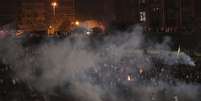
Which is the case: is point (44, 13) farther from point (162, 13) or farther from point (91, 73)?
point (91, 73)

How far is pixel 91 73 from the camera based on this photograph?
968 cm

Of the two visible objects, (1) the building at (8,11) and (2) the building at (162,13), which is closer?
(2) the building at (162,13)

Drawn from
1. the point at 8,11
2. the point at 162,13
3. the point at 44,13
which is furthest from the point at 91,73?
the point at 44,13

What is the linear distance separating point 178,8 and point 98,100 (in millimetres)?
32693

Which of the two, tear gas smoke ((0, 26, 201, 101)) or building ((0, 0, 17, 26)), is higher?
building ((0, 0, 17, 26))

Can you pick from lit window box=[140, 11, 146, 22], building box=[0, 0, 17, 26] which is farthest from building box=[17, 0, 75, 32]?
lit window box=[140, 11, 146, 22]

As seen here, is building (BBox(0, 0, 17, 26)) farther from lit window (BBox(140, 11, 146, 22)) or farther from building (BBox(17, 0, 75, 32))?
lit window (BBox(140, 11, 146, 22))

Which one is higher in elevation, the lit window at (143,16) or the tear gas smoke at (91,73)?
the lit window at (143,16)

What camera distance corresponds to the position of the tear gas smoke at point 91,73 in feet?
29.7

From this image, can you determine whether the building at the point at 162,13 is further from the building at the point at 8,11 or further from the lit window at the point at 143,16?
the building at the point at 8,11

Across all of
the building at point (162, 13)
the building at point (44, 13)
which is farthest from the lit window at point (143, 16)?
the building at point (44, 13)

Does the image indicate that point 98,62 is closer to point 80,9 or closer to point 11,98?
point 11,98

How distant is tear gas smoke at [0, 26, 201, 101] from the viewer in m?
9.05

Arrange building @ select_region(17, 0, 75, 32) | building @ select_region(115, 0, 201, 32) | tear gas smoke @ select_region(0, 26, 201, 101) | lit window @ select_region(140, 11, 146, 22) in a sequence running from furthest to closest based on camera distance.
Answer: building @ select_region(17, 0, 75, 32), lit window @ select_region(140, 11, 146, 22), building @ select_region(115, 0, 201, 32), tear gas smoke @ select_region(0, 26, 201, 101)
